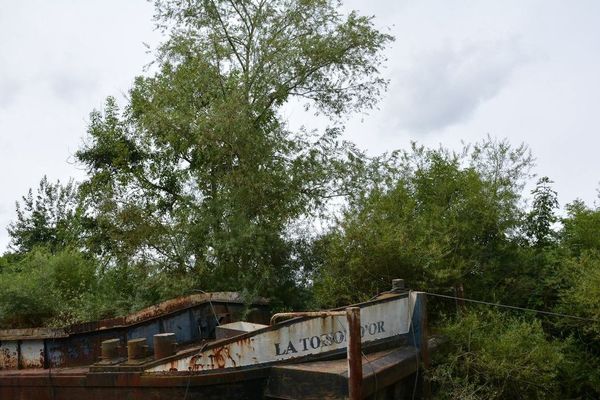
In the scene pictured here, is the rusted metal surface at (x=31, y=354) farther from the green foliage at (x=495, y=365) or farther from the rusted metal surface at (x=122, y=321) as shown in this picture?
the green foliage at (x=495, y=365)

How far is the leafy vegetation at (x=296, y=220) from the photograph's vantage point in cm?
1035

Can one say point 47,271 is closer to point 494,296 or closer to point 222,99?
point 222,99

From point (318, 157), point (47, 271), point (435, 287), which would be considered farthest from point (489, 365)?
point (47, 271)

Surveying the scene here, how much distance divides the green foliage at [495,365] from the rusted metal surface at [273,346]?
5.47 feet

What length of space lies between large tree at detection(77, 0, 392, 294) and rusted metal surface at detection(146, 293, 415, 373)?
4246 mm

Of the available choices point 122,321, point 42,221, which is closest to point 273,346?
point 122,321

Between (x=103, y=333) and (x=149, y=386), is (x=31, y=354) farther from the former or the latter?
A: (x=149, y=386)

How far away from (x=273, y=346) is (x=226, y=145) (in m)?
6.73

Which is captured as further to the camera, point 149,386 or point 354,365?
point 149,386

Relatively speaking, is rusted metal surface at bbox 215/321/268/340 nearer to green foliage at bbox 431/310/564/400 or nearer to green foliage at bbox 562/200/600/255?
green foliage at bbox 431/310/564/400

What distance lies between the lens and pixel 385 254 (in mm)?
10438

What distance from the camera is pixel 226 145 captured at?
12977 mm

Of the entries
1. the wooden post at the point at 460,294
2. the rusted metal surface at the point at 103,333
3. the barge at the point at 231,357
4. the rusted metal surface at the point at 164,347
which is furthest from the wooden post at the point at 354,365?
the wooden post at the point at 460,294

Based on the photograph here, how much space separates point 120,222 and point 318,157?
489cm
